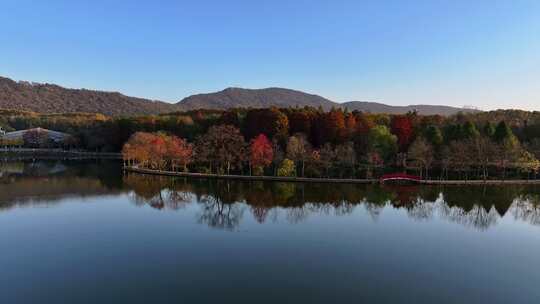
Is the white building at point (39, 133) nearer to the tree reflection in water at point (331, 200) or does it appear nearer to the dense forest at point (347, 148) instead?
the dense forest at point (347, 148)

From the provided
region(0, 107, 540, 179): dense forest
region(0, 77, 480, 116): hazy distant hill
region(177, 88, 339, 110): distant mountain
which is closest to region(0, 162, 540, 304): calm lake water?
region(0, 107, 540, 179): dense forest

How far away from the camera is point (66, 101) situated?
135875mm

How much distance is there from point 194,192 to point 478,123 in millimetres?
35637

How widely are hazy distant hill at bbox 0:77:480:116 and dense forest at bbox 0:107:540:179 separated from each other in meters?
74.1

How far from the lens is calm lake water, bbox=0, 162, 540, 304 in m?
9.85

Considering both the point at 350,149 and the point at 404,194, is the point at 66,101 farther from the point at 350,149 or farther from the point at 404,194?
the point at 404,194

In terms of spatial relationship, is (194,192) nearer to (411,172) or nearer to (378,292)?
(378,292)

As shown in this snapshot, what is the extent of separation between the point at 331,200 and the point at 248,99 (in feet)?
461

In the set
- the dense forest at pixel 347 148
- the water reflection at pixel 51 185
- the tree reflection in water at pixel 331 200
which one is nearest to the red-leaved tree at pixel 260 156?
the dense forest at pixel 347 148

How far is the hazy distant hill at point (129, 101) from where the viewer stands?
127m

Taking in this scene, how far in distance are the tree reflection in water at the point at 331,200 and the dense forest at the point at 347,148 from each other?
4118 mm

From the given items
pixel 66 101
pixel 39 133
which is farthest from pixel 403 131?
pixel 66 101

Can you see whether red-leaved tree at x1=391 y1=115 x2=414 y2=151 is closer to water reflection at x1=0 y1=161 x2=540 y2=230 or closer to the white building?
water reflection at x1=0 y1=161 x2=540 y2=230

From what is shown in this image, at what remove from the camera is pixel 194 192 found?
24156 mm
